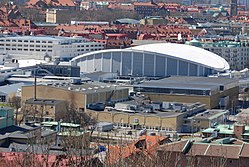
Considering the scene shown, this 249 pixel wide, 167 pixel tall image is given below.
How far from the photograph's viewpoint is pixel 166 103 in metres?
20.6

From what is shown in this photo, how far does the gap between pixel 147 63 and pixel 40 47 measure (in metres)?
6.72

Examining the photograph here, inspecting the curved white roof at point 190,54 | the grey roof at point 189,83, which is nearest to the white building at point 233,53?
the curved white roof at point 190,54

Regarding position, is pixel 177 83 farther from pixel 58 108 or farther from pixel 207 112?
pixel 58 108

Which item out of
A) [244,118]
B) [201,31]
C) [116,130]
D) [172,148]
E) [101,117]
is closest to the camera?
[172,148]

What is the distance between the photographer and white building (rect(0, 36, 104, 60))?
32906 mm

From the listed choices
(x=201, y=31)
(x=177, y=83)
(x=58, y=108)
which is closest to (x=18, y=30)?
(x=201, y=31)

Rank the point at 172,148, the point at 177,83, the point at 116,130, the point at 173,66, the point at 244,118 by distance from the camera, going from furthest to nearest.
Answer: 1. the point at 173,66
2. the point at 177,83
3. the point at 244,118
4. the point at 116,130
5. the point at 172,148

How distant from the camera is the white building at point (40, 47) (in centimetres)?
3291

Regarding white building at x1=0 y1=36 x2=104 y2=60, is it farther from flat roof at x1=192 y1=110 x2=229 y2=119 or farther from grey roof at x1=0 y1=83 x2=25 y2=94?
flat roof at x1=192 y1=110 x2=229 y2=119

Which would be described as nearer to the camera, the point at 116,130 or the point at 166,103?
the point at 116,130

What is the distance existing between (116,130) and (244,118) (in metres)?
3.95

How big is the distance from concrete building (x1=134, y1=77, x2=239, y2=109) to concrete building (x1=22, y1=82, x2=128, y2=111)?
96cm

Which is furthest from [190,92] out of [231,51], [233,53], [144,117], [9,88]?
[233,53]

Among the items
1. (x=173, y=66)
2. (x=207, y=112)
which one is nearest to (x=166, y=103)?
(x=207, y=112)
